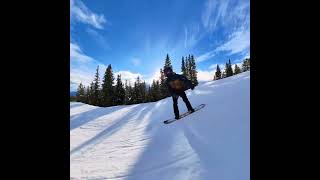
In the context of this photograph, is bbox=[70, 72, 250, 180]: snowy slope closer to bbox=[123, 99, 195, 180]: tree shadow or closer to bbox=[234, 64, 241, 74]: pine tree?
bbox=[123, 99, 195, 180]: tree shadow

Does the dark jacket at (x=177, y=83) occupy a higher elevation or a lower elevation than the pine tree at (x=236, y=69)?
lower

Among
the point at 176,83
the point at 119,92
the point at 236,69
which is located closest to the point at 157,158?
the point at 176,83

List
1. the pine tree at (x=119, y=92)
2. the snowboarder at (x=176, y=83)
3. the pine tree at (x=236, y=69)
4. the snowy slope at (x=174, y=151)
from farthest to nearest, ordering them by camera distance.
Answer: the pine tree at (x=236, y=69) → the pine tree at (x=119, y=92) → the snowboarder at (x=176, y=83) → the snowy slope at (x=174, y=151)

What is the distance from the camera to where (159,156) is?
545 cm

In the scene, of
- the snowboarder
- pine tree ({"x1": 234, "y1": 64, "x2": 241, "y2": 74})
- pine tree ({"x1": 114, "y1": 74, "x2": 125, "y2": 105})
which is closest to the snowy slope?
the snowboarder

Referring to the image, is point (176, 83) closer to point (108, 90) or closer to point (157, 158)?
point (157, 158)

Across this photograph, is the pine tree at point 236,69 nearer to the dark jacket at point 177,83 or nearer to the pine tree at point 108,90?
the pine tree at point 108,90

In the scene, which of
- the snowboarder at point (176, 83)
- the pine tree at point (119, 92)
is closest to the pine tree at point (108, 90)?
the pine tree at point (119, 92)

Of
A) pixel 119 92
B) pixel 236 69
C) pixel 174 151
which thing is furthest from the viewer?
pixel 236 69
